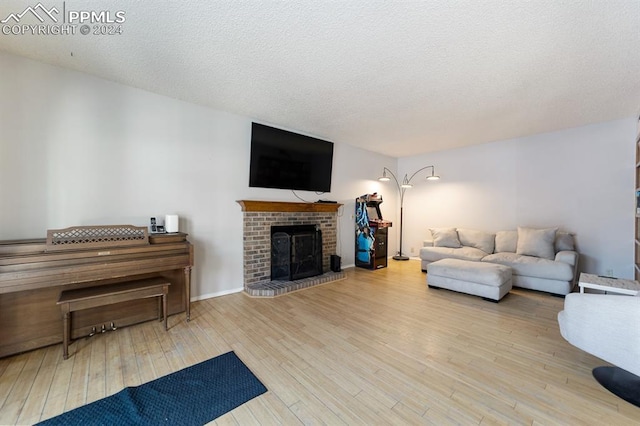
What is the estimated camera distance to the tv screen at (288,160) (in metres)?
3.71

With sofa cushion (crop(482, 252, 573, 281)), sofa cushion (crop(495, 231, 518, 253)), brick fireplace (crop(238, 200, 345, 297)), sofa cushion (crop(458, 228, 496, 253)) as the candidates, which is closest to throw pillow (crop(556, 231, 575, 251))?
sofa cushion (crop(482, 252, 573, 281))

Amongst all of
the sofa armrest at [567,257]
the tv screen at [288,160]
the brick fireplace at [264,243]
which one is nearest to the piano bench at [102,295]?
the brick fireplace at [264,243]

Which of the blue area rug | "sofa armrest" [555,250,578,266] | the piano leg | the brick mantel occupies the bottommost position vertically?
the blue area rug

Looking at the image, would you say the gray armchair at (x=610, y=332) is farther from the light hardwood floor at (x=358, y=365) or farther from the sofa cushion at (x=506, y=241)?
the sofa cushion at (x=506, y=241)

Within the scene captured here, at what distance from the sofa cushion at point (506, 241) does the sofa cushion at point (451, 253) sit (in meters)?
0.33

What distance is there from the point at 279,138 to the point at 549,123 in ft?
13.8

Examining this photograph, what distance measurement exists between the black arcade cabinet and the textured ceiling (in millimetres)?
2048

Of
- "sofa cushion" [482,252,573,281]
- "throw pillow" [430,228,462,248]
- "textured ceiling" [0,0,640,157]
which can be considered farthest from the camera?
"throw pillow" [430,228,462,248]

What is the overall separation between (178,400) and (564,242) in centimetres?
531

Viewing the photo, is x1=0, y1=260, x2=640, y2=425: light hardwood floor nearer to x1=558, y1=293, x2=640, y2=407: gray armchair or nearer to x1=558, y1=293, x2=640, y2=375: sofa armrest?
x1=558, y1=293, x2=640, y2=407: gray armchair

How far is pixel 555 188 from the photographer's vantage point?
4.22 metres

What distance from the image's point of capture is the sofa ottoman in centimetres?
320

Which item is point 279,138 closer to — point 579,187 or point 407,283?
point 407,283

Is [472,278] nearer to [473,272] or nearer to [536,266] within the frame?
[473,272]
